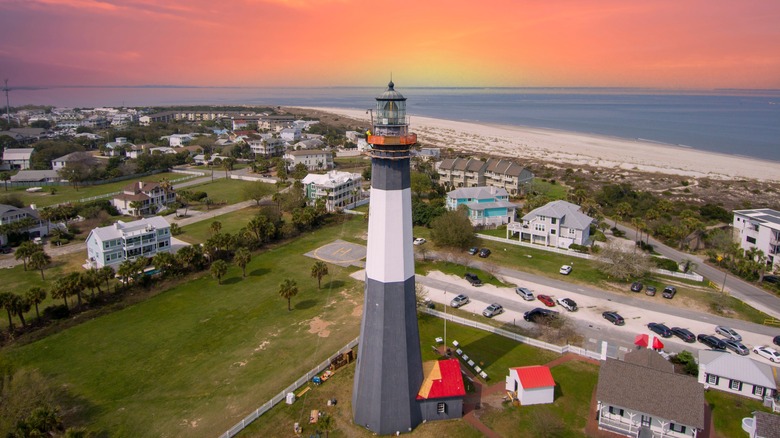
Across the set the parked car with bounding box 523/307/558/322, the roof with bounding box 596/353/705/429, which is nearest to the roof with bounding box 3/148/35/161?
the parked car with bounding box 523/307/558/322

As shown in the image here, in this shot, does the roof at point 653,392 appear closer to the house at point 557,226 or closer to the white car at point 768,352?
the white car at point 768,352

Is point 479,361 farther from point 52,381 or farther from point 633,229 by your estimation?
point 633,229

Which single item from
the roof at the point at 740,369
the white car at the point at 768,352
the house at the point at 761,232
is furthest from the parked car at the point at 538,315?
the house at the point at 761,232

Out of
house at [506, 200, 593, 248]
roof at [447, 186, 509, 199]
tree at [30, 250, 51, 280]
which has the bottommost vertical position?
tree at [30, 250, 51, 280]

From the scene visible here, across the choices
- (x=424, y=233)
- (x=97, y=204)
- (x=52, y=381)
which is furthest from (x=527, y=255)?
(x=97, y=204)

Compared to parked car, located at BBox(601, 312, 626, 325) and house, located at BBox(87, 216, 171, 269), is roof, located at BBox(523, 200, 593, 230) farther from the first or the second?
house, located at BBox(87, 216, 171, 269)

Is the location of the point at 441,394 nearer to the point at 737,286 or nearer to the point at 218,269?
the point at 218,269
